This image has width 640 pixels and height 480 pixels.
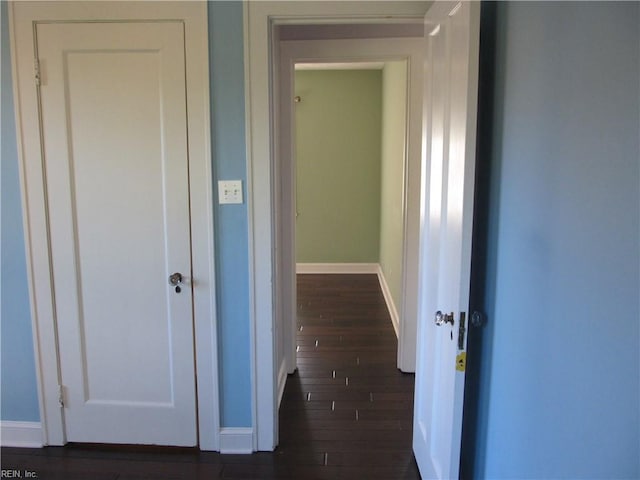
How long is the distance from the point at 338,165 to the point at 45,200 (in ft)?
13.6

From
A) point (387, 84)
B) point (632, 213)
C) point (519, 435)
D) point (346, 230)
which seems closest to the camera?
point (632, 213)

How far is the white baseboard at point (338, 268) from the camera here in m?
6.26

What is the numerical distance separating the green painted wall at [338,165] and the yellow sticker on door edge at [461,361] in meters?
4.54

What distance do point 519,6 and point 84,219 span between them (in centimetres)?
199

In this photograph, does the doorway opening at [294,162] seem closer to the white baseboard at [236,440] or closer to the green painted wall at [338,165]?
the white baseboard at [236,440]

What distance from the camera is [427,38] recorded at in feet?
6.84

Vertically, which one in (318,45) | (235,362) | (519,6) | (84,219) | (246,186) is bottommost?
(235,362)

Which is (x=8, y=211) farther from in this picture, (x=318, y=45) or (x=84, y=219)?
(x=318, y=45)

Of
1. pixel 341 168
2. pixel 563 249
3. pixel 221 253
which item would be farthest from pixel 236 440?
pixel 341 168

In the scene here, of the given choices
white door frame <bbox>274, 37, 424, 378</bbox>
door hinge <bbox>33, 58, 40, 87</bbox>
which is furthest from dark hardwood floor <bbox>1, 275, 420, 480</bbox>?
door hinge <bbox>33, 58, 40, 87</bbox>

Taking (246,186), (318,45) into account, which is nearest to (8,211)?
(246,186)

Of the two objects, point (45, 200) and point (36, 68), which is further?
point (45, 200)

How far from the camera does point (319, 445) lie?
2488mm

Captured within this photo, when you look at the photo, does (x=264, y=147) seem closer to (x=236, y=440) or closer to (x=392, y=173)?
(x=236, y=440)
